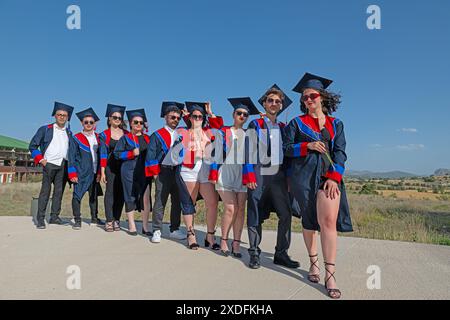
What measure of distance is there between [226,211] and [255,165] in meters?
0.87

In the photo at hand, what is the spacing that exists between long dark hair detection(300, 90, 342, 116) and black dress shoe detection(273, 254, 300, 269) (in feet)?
6.17

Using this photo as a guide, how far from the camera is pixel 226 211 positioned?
457 centimetres

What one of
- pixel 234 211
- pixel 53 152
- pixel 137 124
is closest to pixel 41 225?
pixel 53 152

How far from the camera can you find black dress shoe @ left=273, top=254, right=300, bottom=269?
13.7ft

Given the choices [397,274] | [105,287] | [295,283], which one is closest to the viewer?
[105,287]

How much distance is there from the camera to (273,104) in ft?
13.8

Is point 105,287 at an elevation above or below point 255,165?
below

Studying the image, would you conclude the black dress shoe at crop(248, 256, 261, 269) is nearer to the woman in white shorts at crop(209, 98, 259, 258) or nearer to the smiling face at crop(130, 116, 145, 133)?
the woman in white shorts at crop(209, 98, 259, 258)

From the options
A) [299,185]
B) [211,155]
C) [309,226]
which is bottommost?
[309,226]

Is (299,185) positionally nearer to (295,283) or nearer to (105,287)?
(295,283)

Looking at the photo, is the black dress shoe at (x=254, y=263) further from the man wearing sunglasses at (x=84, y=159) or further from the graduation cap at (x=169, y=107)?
the man wearing sunglasses at (x=84, y=159)

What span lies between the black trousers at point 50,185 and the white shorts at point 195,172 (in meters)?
Result: 3.15

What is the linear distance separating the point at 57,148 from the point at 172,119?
2.59 metres
